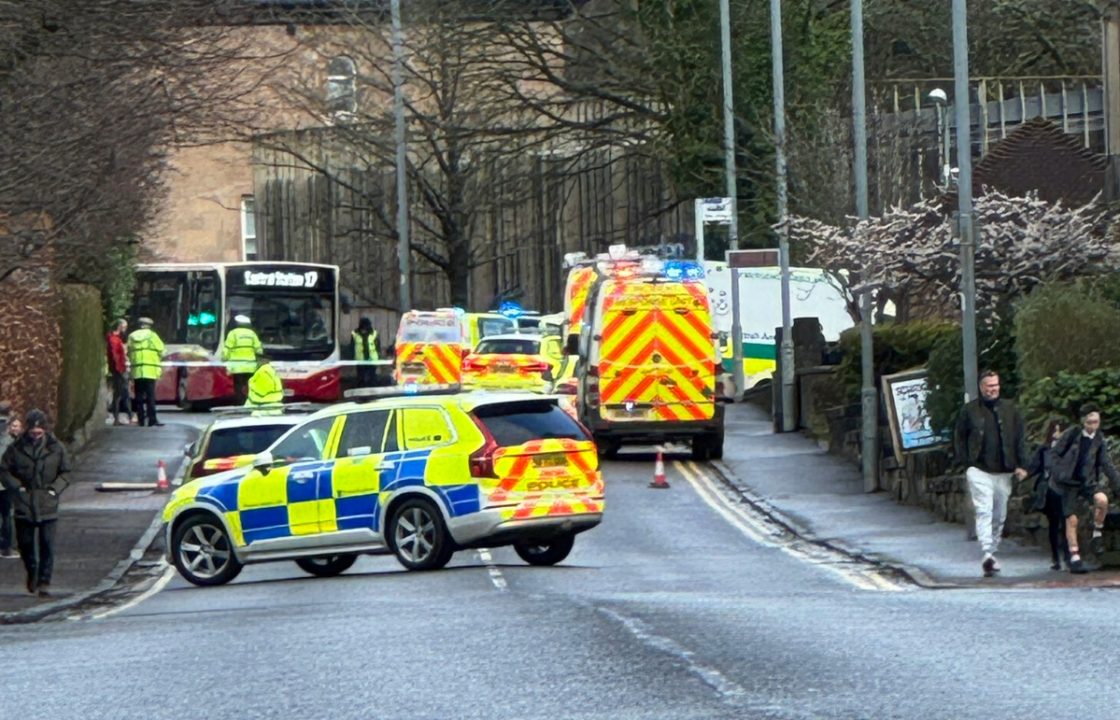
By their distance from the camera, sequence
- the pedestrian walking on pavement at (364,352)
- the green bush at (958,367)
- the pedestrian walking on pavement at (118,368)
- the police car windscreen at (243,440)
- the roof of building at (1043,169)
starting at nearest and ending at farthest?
the police car windscreen at (243,440)
the green bush at (958,367)
the roof of building at (1043,169)
the pedestrian walking on pavement at (118,368)
the pedestrian walking on pavement at (364,352)

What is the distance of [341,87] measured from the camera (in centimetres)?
5778

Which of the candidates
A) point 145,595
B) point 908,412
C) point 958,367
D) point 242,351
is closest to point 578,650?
point 145,595

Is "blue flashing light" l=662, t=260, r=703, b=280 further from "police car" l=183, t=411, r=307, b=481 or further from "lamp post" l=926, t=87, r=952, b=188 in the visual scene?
"police car" l=183, t=411, r=307, b=481

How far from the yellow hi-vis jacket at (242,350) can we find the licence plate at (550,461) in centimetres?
1982

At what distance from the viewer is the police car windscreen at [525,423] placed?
2120cm

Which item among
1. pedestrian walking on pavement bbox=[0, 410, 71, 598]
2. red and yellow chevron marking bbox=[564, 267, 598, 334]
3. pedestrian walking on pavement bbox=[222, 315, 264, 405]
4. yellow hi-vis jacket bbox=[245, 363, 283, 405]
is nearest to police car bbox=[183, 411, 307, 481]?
pedestrian walking on pavement bbox=[0, 410, 71, 598]

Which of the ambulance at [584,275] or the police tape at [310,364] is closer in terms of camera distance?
the ambulance at [584,275]

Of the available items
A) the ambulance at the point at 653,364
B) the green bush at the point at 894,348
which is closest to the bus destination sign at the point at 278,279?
the ambulance at the point at 653,364

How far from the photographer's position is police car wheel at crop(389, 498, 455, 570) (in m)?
21.0

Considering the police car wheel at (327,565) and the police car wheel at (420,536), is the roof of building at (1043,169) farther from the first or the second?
the police car wheel at (420,536)

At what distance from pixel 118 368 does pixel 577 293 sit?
8.02 meters

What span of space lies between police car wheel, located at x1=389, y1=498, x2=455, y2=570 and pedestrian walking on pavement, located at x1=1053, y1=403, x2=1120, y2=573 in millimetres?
5336

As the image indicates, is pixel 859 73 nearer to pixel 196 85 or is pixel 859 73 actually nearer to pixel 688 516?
pixel 688 516

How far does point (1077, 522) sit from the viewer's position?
21.1 metres
